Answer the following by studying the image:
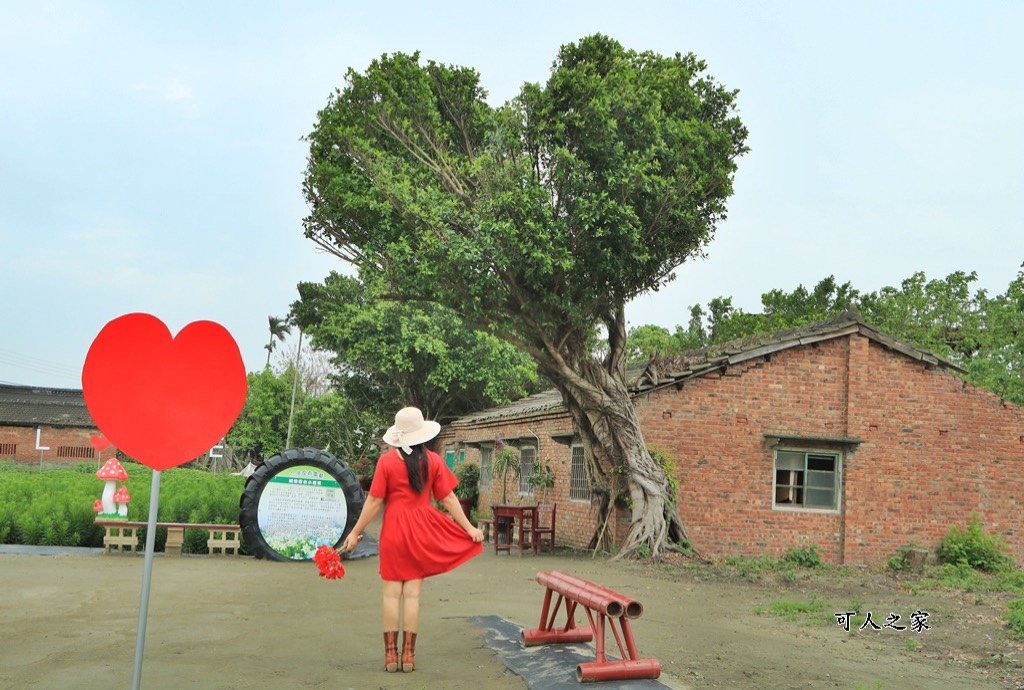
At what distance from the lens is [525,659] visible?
736cm

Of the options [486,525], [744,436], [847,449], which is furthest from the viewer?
[486,525]

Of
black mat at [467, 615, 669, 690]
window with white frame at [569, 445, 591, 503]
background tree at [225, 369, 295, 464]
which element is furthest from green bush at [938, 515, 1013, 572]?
background tree at [225, 369, 295, 464]

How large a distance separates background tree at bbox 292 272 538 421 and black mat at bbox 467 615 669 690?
24428 millimetres

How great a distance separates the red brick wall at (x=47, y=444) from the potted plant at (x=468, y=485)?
95.6 feet

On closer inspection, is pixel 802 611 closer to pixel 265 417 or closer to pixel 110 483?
pixel 110 483

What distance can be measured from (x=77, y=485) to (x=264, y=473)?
9274 mm

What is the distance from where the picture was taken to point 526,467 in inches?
916

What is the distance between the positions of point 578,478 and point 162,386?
599 inches

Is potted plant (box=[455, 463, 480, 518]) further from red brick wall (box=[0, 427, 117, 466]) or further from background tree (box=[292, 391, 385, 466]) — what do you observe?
red brick wall (box=[0, 427, 117, 466])

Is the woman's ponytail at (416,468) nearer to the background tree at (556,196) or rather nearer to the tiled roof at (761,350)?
the background tree at (556,196)

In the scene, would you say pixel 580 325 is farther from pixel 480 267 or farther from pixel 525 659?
pixel 525 659

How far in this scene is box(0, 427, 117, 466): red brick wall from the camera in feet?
164

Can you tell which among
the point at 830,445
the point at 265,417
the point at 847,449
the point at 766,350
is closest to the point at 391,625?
the point at 766,350

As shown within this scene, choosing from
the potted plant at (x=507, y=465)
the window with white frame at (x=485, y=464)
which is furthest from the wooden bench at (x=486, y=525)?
the window with white frame at (x=485, y=464)
